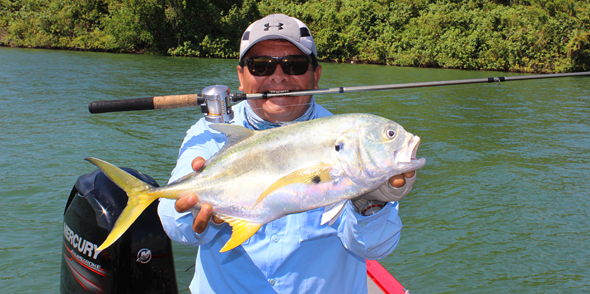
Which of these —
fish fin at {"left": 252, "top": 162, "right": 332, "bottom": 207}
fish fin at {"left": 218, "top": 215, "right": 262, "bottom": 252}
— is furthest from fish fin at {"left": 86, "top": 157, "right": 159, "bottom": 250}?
fish fin at {"left": 252, "top": 162, "right": 332, "bottom": 207}

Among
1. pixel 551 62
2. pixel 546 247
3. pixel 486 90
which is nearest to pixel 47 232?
pixel 546 247

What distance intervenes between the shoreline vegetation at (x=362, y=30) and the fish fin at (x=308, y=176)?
3982 cm

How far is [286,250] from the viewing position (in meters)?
2.20

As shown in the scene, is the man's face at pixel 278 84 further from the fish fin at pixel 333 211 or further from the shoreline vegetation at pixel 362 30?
the shoreline vegetation at pixel 362 30

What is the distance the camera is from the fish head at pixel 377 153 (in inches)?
70.1

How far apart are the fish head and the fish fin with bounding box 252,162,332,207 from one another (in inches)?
3.1

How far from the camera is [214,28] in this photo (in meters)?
44.7

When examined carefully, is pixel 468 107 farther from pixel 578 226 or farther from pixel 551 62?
pixel 551 62

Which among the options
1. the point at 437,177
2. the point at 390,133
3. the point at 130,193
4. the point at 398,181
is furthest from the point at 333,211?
the point at 437,177

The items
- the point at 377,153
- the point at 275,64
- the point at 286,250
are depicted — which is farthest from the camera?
the point at 275,64

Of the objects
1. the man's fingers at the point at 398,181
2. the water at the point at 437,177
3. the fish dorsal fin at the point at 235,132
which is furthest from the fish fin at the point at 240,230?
the water at the point at 437,177

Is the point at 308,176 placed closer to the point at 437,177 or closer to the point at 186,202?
the point at 186,202

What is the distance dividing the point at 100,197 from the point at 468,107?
16535 millimetres

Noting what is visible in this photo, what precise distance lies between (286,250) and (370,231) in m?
0.46
